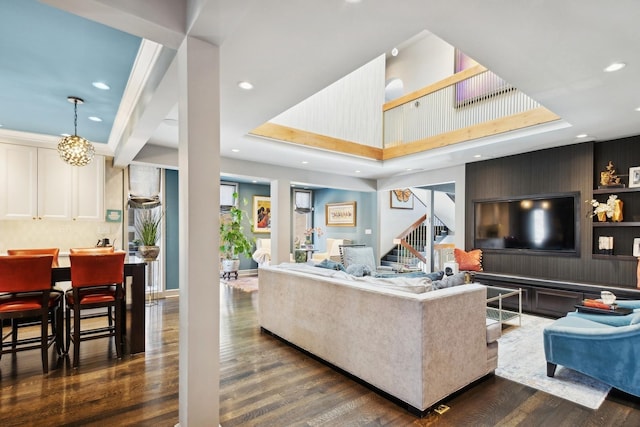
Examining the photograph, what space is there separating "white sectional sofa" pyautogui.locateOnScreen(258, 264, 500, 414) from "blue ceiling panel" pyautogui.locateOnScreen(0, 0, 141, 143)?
2594 mm

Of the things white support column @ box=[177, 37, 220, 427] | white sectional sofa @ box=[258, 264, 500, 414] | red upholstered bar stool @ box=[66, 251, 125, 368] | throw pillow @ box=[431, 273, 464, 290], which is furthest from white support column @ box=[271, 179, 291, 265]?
white support column @ box=[177, 37, 220, 427]

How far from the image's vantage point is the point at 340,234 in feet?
31.3

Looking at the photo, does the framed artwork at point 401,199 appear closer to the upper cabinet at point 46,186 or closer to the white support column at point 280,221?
the white support column at point 280,221

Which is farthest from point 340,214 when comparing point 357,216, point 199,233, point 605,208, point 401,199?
point 199,233

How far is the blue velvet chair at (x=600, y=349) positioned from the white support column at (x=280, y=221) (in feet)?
14.9

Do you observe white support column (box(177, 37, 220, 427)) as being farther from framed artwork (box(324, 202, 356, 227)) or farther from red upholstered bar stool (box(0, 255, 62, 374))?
framed artwork (box(324, 202, 356, 227))

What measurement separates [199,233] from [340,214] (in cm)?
782

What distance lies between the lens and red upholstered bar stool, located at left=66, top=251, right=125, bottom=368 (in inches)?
118

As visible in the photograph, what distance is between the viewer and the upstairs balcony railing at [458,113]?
4.34 m

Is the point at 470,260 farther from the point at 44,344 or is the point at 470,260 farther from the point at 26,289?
the point at 26,289

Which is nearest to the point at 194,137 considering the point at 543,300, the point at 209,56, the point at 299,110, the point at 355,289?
the point at 209,56

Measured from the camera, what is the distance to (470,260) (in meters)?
5.57

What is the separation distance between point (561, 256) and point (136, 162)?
6.79 meters

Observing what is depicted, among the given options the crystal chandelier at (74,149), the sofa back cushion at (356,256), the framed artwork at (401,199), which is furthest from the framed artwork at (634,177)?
the crystal chandelier at (74,149)
